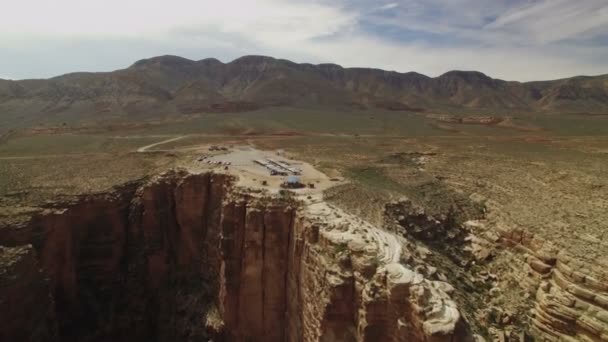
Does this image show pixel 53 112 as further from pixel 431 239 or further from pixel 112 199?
pixel 431 239

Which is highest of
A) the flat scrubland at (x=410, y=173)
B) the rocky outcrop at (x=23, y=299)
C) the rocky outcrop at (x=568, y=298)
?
the flat scrubland at (x=410, y=173)

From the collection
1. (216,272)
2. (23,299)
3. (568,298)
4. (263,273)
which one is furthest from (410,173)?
(23,299)

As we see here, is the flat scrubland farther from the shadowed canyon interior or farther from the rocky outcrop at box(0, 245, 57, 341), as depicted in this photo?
the rocky outcrop at box(0, 245, 57, 341)

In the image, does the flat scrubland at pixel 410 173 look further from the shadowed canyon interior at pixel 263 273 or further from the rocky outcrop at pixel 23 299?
the rocky outcrop at pixel 23 299

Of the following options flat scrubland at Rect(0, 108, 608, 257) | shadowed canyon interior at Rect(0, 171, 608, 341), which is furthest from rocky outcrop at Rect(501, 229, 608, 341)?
flat scrubland at Rect(0, 108, 608, 257)

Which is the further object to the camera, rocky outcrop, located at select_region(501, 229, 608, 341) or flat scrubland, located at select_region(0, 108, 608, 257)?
flat scrubland, located at select_region(0, 108, 608, 257)

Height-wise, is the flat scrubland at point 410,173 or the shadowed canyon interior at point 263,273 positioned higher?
the flat scrubland at point 410,173

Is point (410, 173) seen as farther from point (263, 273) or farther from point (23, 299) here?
point (23, 299)

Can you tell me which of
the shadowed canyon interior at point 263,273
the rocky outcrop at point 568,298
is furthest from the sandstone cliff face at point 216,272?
the rocky outcrop at point 568,298
